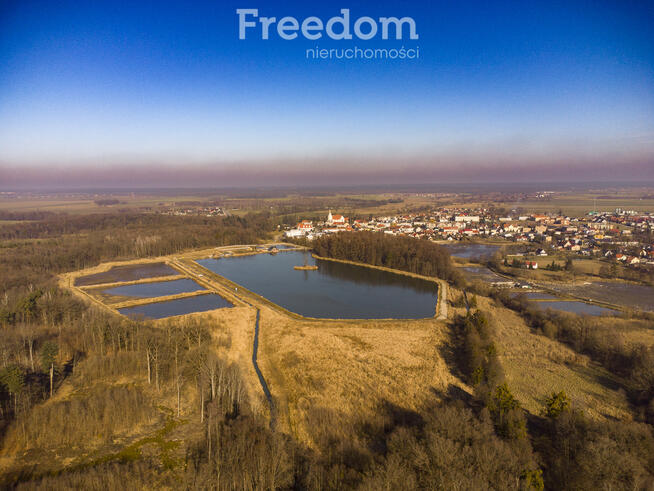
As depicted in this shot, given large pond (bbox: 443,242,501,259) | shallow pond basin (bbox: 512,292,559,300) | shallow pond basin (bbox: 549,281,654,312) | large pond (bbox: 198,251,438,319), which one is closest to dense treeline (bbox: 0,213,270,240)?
large pond (bbox: 198,251,438,319)

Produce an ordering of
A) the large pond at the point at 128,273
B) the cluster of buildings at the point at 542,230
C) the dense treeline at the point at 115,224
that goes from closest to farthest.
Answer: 1. the large pond at the point at 128,273
2. the cluster of buildings at the point at 542,230
3. the dense treeline at the point at 115,224

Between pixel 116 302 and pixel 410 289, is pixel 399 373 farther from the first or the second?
pixel 116 302

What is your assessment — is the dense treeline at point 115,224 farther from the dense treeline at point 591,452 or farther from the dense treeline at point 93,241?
the dense treeline at point 591,452

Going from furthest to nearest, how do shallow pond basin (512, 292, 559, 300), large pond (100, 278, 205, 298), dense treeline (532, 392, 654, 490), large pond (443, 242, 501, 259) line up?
large pond (443, 242, 501, 259) < large pond (100, 278, 205, 298) < shallow pond basin (512, 292, 559, 300) < dense treeline (532, 392, 654, 490)

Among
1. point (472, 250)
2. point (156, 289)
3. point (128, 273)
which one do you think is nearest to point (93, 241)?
point (128, 273)

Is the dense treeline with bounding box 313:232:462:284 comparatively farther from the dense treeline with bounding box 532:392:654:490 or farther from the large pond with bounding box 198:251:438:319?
the dense treeline with bounding box 532:392:654:490

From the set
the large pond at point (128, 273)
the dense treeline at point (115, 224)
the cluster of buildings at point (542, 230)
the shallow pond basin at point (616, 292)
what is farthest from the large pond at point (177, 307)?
the cluster of buildings at point (542, 230)
